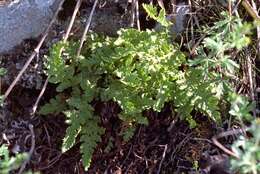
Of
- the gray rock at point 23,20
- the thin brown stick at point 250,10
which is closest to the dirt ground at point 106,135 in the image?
the gray rock at point 23,20

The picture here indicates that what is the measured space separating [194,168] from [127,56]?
79 cm

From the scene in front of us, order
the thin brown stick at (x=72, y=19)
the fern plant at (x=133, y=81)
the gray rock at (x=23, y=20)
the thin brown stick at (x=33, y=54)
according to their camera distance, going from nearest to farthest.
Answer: the fern plant at (x=133, y=81) → the thin brown stick at (x=33, y=54) → the thin brown stick at (x=72, y=19) → the gray rock at (x=23, y=20)

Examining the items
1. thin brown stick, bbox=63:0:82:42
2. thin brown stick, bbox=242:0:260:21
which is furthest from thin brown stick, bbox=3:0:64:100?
thin brown stick, bbox=242:0:260:21

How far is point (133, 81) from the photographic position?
133 inches

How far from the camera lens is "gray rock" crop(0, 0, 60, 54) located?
388cm

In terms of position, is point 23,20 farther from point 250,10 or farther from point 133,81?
point 250,10

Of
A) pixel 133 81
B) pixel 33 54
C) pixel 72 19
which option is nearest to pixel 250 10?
pixel 133 81

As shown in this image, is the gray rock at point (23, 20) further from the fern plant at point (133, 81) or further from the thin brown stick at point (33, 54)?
the fern plant at point (133, 81)

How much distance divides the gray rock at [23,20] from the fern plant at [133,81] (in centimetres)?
36

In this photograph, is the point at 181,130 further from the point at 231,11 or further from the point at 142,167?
the point at 231,11

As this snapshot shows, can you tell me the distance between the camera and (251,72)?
372cm

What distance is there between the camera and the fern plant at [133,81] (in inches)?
134

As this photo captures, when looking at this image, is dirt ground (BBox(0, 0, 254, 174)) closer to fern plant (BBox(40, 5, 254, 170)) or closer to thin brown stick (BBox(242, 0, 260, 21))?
fern plant (BBox(40, 5, 254, 170))

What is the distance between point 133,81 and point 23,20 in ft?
3.19
